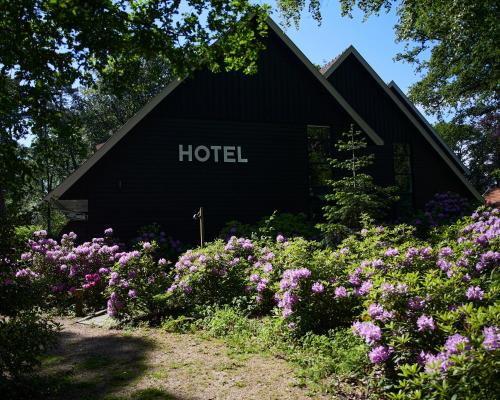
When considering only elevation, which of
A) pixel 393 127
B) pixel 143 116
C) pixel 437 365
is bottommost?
pixel 437 365

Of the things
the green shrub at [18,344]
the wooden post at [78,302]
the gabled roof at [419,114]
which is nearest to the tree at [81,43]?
the green shrub at [18,344]

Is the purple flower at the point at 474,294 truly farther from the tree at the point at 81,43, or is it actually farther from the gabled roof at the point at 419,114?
the gabled roof at the point at 419,114

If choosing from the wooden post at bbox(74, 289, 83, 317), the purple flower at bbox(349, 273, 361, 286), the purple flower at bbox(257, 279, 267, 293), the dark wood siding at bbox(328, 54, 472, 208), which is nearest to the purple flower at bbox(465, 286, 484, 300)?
the purple flower at bbox(349, 273, 361, 286)

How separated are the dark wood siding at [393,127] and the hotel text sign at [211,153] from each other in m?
7.21

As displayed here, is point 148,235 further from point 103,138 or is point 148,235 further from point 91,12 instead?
point 103,138

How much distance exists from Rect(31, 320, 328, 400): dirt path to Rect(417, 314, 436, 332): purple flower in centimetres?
117

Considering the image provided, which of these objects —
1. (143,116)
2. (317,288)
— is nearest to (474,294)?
(317,288)

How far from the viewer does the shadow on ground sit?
432 centimetres

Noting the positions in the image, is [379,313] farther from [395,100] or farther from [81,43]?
[395,100]

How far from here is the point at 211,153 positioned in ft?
47.9

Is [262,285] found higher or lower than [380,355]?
higher

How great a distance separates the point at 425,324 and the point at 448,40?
526 inches

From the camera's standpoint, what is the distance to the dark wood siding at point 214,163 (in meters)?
13.3

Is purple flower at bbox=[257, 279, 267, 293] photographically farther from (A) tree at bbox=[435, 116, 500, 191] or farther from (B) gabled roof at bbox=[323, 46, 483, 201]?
(A) tree at bbox=[435, 116, 500, 191]
